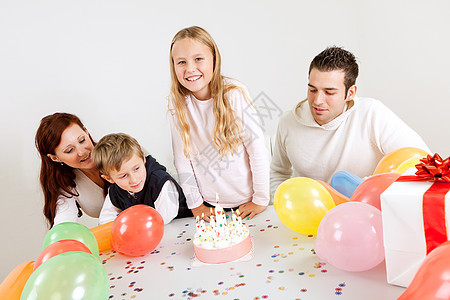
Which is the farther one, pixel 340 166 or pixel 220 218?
pixel 340 166

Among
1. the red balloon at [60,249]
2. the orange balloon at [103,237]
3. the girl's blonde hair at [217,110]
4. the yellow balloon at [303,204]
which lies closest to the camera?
the red balloon at [60,249]

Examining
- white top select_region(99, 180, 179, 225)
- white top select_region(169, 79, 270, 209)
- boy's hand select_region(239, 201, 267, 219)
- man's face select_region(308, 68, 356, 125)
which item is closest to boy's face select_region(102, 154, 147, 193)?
white top select_region(99, 180, 179, 225)

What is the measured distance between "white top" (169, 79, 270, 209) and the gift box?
36.9 inches

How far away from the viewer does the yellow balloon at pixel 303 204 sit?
1.58m

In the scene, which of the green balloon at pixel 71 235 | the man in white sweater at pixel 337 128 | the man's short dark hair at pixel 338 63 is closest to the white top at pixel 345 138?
the man in white sweater at pixel 337 128

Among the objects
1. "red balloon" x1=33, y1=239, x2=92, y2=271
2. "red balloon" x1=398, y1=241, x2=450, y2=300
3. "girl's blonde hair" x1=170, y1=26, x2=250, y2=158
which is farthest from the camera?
"girl's blonde hair" x1=170, y1=26, x2=250, y2=158

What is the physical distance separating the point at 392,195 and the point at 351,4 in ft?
8.34

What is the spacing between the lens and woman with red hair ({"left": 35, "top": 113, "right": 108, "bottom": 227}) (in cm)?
215

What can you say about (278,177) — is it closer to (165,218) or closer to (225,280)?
(165,218)

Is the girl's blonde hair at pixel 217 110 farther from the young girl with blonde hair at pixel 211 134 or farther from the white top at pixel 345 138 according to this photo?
the white top at pixel 345 138

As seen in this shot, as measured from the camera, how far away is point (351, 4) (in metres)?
3.31

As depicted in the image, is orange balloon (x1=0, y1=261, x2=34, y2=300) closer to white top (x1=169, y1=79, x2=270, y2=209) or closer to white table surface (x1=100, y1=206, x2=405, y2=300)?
white table surface (x1=100, y1=206, x2=405, y2=300)

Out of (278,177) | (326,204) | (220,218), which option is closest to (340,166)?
(278,177)

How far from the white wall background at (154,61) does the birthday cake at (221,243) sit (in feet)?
4.24
